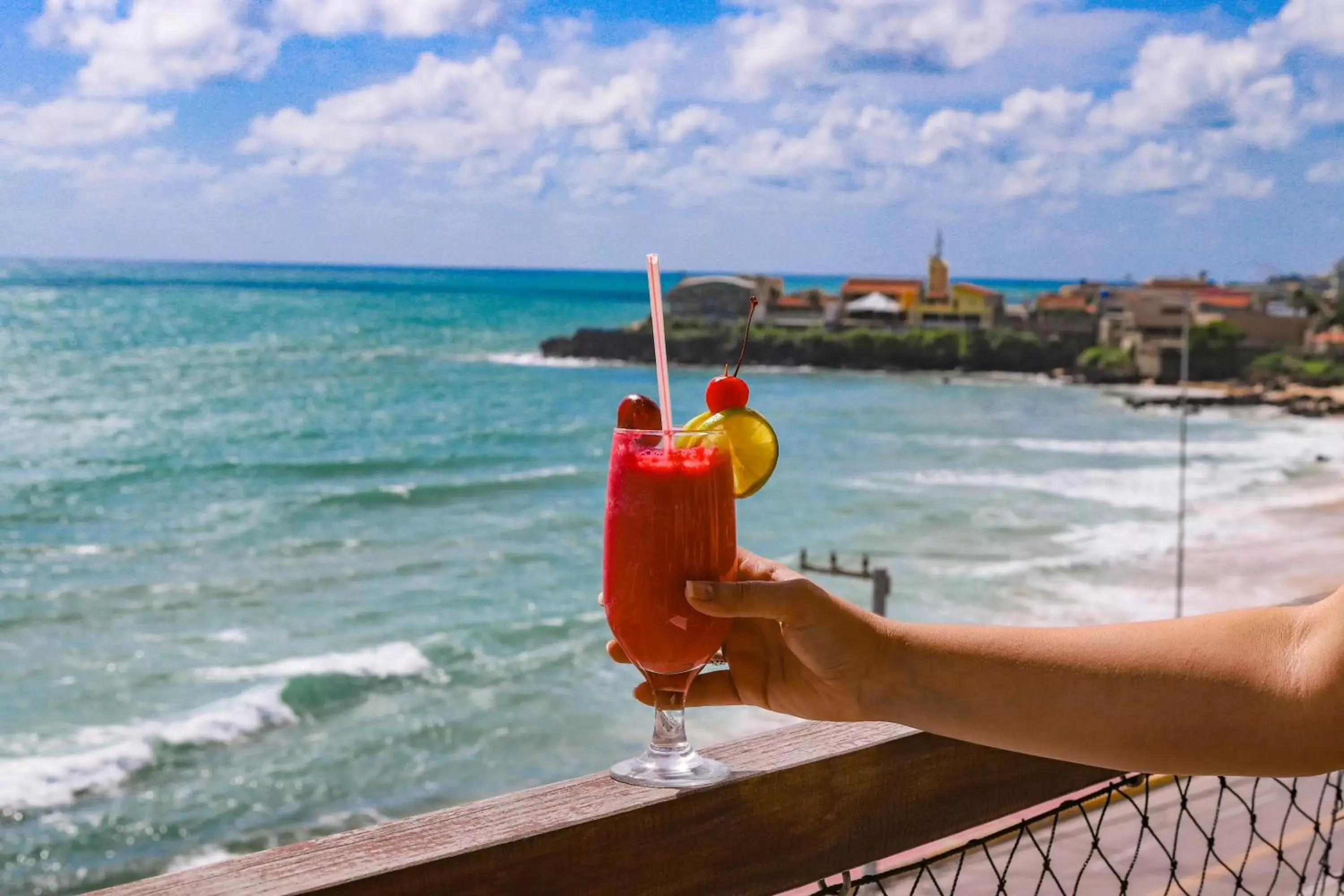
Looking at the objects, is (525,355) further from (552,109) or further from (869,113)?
(869,113)

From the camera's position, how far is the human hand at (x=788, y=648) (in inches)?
36.7

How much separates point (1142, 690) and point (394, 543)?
24.6m

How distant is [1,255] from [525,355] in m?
59.5

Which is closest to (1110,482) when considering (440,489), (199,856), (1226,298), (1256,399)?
(440,489)

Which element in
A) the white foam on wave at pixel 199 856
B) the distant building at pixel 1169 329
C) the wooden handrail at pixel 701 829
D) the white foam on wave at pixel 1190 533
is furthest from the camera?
the distant building at pixel 1169 329

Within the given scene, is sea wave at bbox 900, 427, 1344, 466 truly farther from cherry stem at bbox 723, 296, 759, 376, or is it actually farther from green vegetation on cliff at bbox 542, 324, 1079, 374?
cherry stem at bbox 723, 296, 759, 376

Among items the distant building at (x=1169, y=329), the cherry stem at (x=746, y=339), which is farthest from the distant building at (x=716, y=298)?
the cherry stem at (x=746, y=339)

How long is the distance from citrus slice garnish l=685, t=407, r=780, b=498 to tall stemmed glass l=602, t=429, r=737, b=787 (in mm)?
24

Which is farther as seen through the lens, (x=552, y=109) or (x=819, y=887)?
(x=552, y=109)

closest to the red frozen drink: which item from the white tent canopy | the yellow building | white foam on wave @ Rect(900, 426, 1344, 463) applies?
white foam on wave @ Rect(900, 426, 1344, 463)

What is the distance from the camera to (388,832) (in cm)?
83

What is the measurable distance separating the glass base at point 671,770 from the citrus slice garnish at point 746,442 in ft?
0.72

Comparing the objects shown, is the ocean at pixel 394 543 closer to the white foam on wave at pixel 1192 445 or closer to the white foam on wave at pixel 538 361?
the white foam on wave at pixel 1192 445

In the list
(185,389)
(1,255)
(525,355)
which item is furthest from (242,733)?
(1,255)
